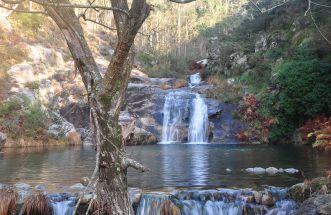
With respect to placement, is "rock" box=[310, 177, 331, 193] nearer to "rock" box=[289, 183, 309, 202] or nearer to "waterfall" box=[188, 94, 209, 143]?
"rock" box=[289, 183, 309, 202]

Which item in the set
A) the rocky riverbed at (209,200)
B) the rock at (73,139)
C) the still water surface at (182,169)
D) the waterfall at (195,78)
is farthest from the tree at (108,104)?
the waterfall at (195,78)

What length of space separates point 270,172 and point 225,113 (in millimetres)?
15782

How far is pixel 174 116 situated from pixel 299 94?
29.8 ft

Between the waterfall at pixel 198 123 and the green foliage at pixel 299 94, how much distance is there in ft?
15.0

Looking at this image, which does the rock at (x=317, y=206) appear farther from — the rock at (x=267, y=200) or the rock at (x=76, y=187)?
the rock at (x=76, y=187)

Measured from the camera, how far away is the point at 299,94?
925 inches

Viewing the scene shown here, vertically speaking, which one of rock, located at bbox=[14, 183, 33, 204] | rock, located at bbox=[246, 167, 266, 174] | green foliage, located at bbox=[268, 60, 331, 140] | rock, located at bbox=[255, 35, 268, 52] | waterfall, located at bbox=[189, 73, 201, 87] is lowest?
rock, located at bbox=[14, 183, 33, 204]

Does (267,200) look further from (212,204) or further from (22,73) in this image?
(22,73)

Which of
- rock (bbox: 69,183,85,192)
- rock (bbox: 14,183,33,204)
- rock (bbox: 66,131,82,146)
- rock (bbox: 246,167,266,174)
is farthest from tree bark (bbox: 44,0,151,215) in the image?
rock (bbox: 66,131,82,146)

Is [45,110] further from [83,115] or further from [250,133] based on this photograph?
[250,133]

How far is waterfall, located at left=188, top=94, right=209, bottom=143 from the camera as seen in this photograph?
27.4 metres

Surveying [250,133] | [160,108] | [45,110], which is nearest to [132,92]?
[160,108]

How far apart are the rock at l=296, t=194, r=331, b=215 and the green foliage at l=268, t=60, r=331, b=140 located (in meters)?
15.9

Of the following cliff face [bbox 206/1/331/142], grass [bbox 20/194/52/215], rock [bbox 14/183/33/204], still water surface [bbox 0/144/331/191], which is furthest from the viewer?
cliff face [bbox 206/1/331/142]
